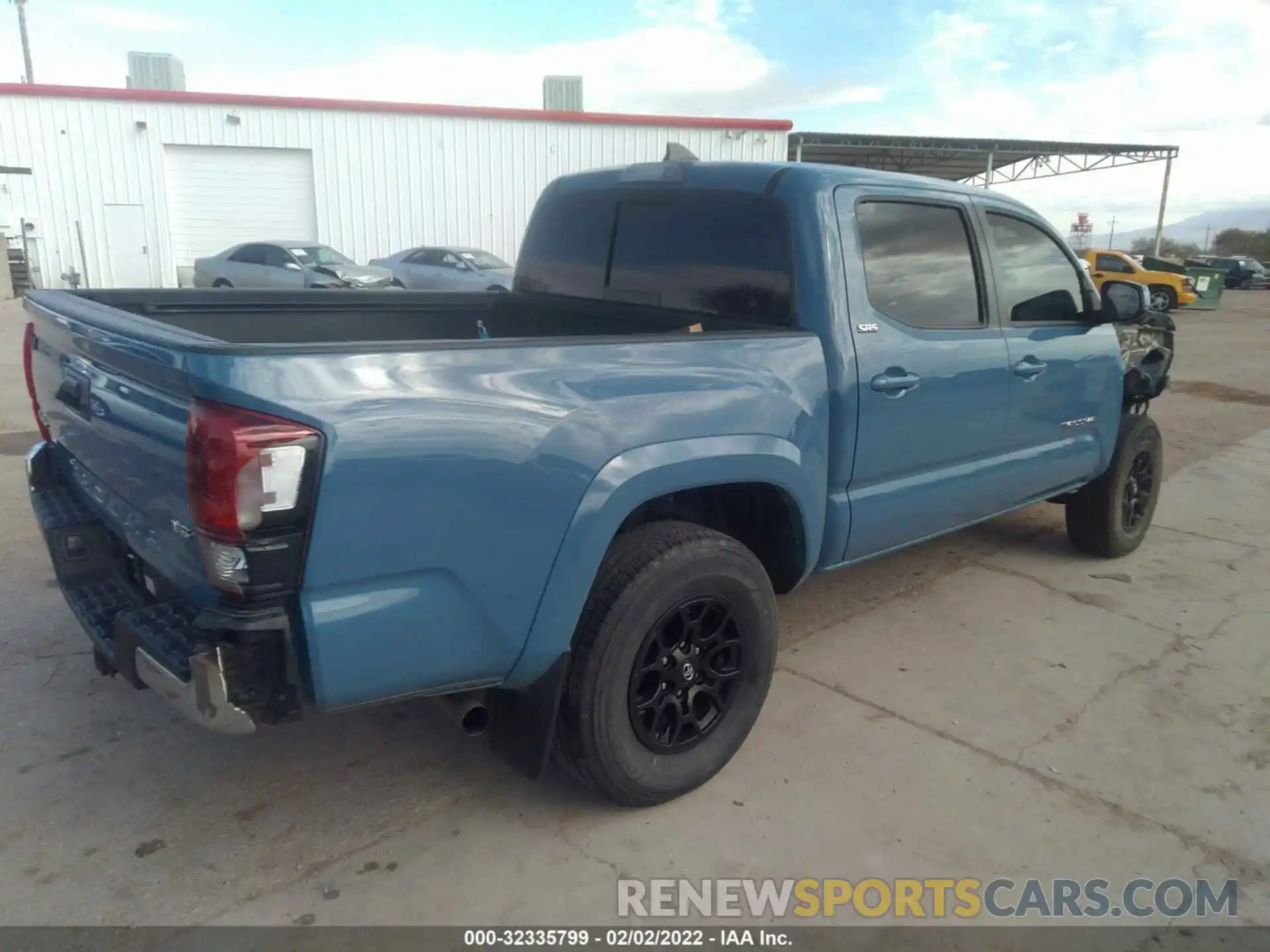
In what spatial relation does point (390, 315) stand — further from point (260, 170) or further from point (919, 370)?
point (260, 170)

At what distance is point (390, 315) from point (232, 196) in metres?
21.6

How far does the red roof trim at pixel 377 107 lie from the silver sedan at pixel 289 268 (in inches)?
224

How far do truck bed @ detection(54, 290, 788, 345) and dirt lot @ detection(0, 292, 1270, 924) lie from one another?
144 centimetres

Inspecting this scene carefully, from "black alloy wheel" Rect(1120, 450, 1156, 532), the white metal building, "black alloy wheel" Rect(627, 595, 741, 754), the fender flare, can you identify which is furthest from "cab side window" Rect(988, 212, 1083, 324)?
the white metal building

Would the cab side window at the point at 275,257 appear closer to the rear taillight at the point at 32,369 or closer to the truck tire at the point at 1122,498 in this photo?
the rear taillight at the point at 32,369

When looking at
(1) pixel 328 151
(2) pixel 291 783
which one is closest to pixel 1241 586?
(2) pixel 291 783

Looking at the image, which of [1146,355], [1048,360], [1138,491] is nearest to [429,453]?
[1048,360]

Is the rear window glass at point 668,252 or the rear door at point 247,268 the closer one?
the rear window glass at point 668,252

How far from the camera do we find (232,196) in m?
23.1

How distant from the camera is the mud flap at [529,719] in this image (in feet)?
8.56

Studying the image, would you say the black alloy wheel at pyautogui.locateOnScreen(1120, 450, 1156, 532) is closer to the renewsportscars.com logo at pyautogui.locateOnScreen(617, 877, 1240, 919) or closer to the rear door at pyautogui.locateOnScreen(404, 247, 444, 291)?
the renewsportscars.com logo at pyautogui.locateOnScreen(617, 877, 1240, 919)

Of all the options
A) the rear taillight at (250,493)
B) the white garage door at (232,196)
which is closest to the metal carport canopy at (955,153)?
the white garage door at (232,196)
